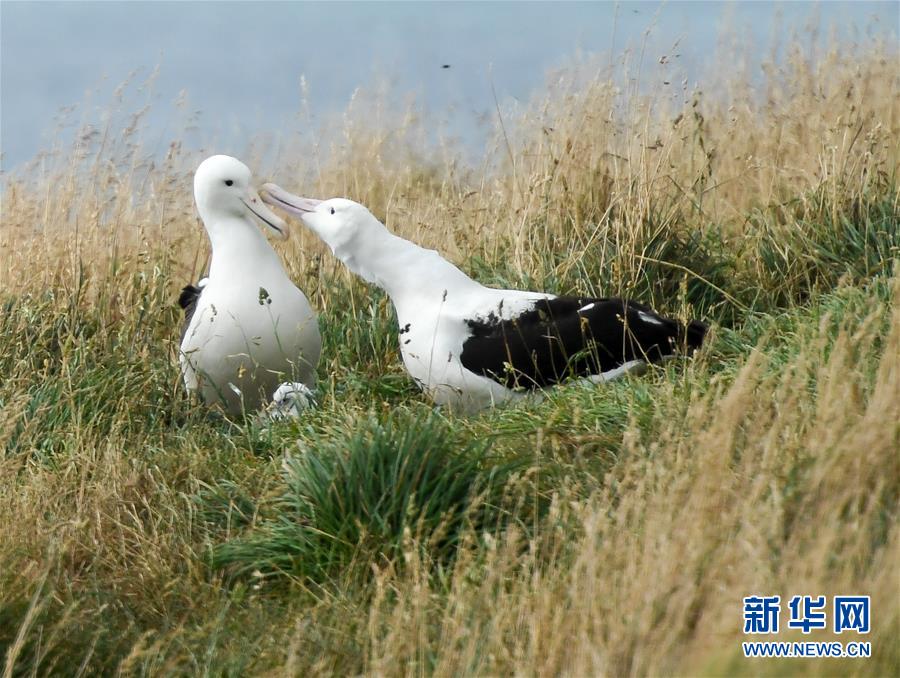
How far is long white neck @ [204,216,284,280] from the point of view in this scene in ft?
19.0

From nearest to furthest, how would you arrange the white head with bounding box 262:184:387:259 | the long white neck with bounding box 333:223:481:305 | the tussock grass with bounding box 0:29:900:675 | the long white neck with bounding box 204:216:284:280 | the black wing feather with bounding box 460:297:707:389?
the tussock grass with bounding box 0:29:900:675 → the black wing feather with bounding box 460:297:707:389 → the long white neck with bounding box 333:223:481:305 → the white head with bounding box 262:184:387:259 → the long white neck with bounding box 204:216:284:280

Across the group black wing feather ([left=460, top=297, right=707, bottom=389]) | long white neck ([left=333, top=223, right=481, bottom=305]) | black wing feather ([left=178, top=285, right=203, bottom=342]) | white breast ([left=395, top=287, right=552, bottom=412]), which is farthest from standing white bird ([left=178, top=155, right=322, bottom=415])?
black wing feather ([left=460, top=297, right=707, bottom=389])

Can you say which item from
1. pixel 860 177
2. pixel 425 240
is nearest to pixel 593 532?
pixel 860 177

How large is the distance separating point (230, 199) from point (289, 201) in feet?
0.87

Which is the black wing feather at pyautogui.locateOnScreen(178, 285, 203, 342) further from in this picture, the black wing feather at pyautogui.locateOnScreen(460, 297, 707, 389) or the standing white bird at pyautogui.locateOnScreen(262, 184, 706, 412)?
the black wing feather at pyautogui.locateOnScreen(460, 297, 707, 389)

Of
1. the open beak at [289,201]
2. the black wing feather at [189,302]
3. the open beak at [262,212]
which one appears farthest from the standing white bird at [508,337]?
the black wing feather at [189,302]

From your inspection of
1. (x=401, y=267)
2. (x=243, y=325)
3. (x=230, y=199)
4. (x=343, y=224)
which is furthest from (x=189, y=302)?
(x=401, y=267)

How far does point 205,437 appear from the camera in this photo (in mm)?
5238

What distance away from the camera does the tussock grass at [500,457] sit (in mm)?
3027

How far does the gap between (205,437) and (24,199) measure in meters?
3.98

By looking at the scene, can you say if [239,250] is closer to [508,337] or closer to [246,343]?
[246,343]

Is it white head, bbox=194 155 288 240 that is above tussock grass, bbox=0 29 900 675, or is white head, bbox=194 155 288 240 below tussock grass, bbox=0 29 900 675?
above

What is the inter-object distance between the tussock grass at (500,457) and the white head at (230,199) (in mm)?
720

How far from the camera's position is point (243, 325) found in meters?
5.57
